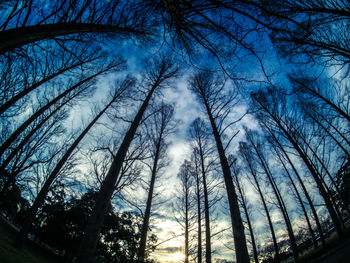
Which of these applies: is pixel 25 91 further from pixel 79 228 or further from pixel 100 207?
pixel 79 228

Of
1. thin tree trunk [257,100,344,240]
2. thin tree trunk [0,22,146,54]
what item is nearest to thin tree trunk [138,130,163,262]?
thin tree trunk [0,22,146,54]

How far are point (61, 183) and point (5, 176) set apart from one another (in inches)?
146

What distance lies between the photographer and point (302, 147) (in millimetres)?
9977

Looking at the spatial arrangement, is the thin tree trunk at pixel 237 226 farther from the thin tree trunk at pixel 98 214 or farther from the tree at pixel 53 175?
the tree at pixel 53 175

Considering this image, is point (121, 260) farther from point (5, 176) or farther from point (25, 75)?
point (25, 75)

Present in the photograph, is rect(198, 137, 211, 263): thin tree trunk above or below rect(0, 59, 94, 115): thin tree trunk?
below

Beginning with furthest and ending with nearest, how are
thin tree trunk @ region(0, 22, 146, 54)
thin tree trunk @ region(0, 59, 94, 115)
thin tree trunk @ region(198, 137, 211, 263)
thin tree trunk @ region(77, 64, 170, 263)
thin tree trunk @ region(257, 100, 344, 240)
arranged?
thin tree trunk @ region(257, 100, 344, 240) < thin tree trunk @ region(198, 137, 211, 263) < thin tree trunk @ region(0, 59, 94, 115) < thin tree trunk @ region(77, 64, 170, 263) < thin tree trunk @ region(0, 22, 146, 54)

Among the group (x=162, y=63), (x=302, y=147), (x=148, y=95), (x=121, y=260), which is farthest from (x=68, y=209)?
(x=302, y=147)

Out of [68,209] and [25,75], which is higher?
[25,75]

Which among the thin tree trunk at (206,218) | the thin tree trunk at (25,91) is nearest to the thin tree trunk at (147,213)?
the thin tree trunk at (206,218)

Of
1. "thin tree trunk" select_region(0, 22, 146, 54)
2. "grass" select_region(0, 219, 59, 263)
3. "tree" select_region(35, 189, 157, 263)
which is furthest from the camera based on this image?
"tree" select_region(35, 189, 157, 263)

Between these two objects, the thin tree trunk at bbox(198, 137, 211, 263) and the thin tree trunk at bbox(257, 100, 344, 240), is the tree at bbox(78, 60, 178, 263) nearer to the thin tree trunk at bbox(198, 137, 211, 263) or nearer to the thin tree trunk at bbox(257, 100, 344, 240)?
the thin tree trunk at bbox(198, 137, 211, 263)

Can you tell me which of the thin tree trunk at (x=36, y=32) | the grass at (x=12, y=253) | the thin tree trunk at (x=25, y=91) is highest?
the thin tree trunk at (x=25, y=91)

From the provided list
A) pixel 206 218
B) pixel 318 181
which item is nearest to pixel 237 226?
pixel 206 218
